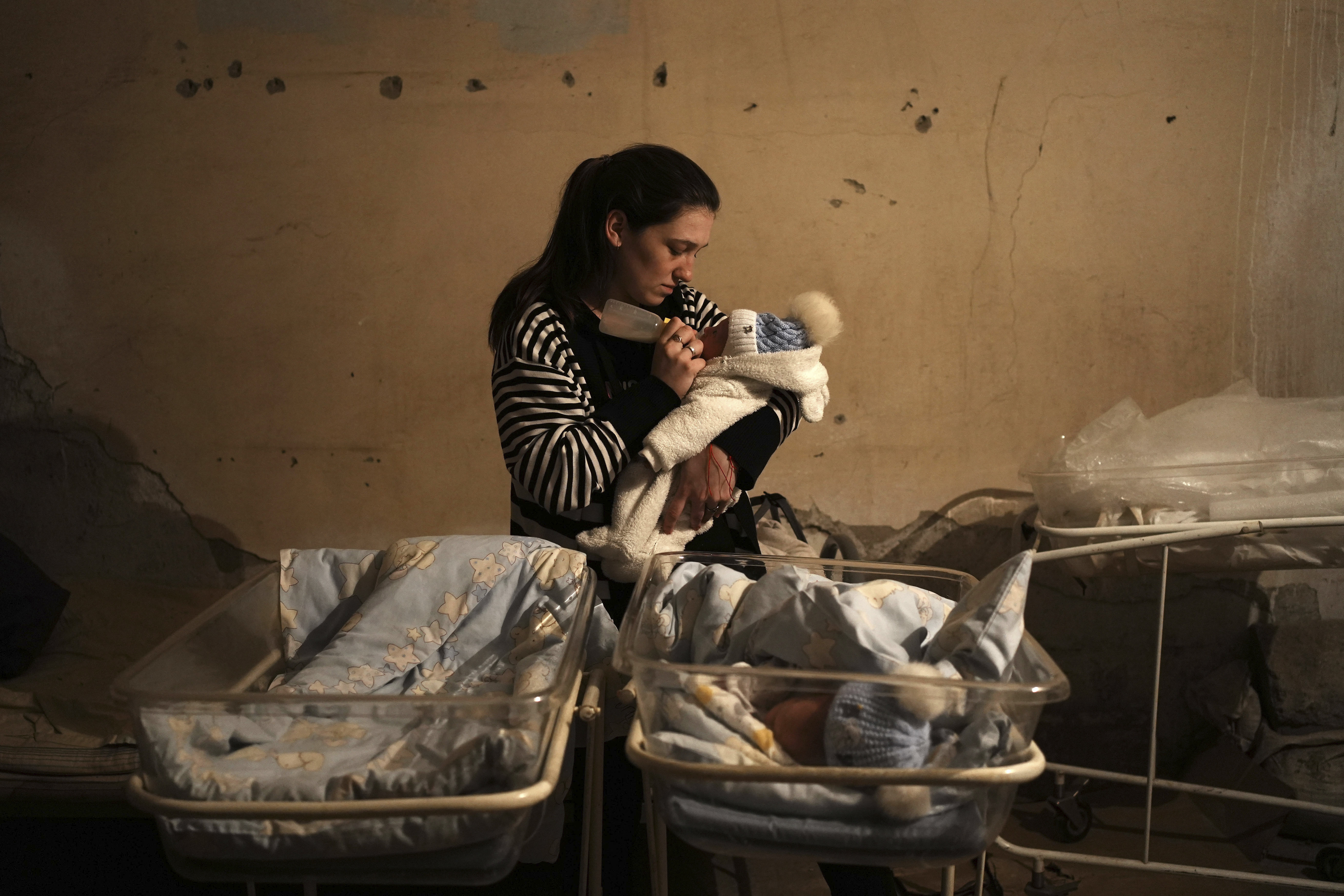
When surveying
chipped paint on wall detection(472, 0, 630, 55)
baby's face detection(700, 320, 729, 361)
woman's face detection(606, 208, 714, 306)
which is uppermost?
chipped paint on wall detection(472, 0, 630, 55)

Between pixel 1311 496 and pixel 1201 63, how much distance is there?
125 centimetres

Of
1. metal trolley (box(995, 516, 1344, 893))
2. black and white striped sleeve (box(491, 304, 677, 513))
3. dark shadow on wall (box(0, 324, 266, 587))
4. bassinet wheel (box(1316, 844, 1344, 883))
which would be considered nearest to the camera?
black and white striped sleeve (box(491, 304, 677, 513))

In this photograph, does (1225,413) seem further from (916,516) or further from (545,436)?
(545,436)

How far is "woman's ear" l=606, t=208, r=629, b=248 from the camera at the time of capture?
1.52 metres

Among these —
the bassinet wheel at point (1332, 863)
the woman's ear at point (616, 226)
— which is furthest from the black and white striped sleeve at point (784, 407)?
the bassinet wheel at point (1332, 863)

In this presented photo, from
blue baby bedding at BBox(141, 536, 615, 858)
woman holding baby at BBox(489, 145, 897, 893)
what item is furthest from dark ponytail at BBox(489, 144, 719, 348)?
blue baby bedding at BBox(141, 536, 615, 858)

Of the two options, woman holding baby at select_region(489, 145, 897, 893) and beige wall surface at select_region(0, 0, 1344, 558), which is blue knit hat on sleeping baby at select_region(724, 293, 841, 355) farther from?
beige wall surface at select_region(0, 0, 1344, 558)

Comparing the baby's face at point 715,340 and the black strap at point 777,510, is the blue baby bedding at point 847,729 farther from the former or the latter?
the black strap at point 777,510

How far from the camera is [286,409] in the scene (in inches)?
97.9

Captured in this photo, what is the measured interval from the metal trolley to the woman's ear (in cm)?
98

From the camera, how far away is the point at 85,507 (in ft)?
8.25

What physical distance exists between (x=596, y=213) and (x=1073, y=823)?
1.80 m

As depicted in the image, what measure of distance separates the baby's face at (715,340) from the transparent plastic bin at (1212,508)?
2.75ft

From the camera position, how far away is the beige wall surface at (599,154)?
2.38 meters
